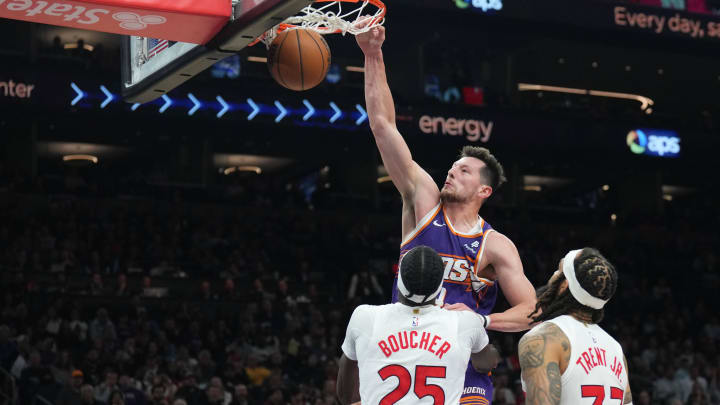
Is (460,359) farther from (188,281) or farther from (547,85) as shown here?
(547,85)

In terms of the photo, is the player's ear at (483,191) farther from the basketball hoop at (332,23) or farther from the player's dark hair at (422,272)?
the player's dark hair at (422,272)

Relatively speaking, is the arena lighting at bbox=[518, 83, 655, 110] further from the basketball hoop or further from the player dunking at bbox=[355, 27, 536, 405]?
the player dunking at bbox=[355, 27, 536, 405]

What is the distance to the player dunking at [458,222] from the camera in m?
5.79

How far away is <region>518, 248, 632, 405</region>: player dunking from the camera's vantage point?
13.6ft

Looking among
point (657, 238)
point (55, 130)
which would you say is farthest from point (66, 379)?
point (657, 238)

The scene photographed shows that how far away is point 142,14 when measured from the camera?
581cm

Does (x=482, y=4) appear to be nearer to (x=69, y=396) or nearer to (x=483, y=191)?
(x=69, y=396)

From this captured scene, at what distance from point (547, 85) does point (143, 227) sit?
1456 cm

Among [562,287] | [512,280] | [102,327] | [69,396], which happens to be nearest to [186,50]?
[512,280]

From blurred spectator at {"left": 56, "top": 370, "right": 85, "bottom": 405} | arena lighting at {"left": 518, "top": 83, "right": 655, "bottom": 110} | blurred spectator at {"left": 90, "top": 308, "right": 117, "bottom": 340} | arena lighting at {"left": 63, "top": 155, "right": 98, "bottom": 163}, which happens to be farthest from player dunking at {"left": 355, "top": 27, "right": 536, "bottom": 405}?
arena lighting at {"left": 518, "top": 83, "right": 655, "bottom": 110}

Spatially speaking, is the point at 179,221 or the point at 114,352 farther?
the point at 179,221

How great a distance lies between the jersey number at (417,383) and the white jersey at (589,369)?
55 centimetres

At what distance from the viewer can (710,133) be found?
2584cm

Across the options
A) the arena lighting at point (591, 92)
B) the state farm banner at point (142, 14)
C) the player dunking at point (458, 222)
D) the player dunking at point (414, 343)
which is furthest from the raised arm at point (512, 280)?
the arena lighting at point (591, 92)
